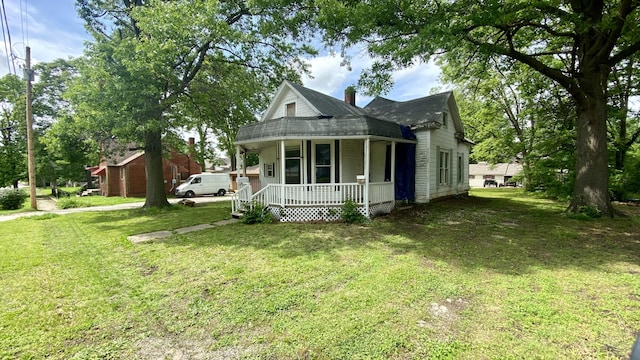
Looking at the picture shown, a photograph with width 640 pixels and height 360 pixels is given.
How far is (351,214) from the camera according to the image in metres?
9.62

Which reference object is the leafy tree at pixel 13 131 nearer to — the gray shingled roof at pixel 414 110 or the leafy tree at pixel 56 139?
the leafy tree at pixel 56 139

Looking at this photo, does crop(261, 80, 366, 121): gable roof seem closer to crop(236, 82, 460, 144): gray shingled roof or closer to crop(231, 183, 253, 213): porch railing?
crop(236, 82, 460, 144): gray shingled roof

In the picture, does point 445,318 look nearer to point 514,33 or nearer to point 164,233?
point 164,233

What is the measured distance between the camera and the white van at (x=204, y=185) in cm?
2448

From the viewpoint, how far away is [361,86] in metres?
12.3

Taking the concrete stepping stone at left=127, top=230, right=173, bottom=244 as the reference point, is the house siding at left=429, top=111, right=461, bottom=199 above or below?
above

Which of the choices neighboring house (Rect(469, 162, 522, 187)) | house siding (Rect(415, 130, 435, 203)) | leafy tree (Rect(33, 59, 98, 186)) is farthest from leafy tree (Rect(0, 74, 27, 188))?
neighboring house (Rect(469, 162, 522, 187))

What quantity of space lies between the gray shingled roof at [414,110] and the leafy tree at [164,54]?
18.6 ft

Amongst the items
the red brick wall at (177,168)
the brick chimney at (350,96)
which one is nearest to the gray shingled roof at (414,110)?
the brick chimney at (350,96)

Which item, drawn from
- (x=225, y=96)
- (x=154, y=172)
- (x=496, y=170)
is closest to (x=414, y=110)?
(x=225, y=96)

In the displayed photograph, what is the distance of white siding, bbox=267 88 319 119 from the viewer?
40.4ft

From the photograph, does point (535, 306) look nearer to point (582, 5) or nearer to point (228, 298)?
point (228, 298)

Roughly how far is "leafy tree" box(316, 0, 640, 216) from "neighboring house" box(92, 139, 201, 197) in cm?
1878

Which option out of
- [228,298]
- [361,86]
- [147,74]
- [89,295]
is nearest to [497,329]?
[228,298]
